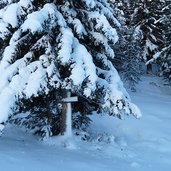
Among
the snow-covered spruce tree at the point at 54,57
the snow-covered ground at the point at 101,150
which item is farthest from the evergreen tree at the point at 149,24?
the snow-covered spruce tree at the point at 54,57

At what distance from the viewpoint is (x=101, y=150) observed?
11.8 m

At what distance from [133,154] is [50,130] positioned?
2.65 meters

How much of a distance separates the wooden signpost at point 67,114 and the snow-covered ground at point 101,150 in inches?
13.7

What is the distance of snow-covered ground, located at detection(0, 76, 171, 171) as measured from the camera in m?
9.48

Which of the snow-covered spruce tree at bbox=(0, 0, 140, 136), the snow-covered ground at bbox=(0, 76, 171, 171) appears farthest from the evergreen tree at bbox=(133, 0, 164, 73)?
the snow-covered spruce tree at bbox=(0, 0, 140, 136)

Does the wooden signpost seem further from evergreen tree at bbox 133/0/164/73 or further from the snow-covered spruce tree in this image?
evergreen tree at bbox 133/0/164/73

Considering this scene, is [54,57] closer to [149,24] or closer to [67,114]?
[67,114]

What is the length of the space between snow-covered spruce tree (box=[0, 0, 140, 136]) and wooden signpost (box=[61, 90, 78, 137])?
25 cm

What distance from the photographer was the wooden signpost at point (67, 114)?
41.1 feet

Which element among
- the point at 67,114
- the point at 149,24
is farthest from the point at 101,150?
the point at 149,24

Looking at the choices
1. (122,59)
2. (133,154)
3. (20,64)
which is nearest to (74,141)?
(133,154)

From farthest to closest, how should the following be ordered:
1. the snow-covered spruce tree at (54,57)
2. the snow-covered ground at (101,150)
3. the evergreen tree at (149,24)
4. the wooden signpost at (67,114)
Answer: the evergreen tree at (149,24) → the wooden signpost at (67,114) → the snow-covered spruce tree at (54,57) → the snow-covered ground at (101,150)

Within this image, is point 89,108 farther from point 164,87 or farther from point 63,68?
point 164,87

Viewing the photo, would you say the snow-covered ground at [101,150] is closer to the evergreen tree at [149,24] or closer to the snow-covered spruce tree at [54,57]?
the snow-covered spruce tree at [54,57]
